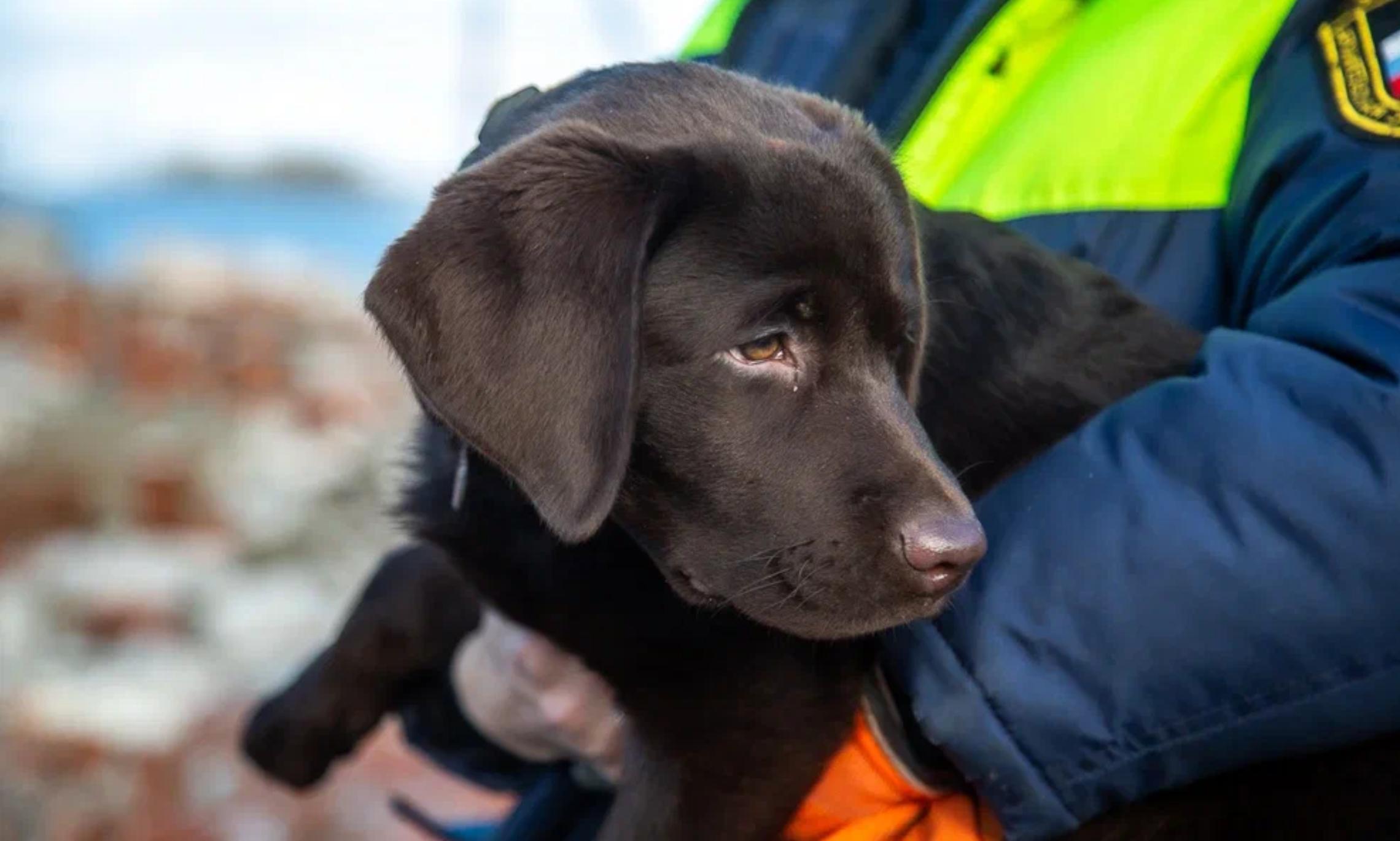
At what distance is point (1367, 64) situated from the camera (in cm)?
160

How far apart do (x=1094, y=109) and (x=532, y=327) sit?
858 millimetres

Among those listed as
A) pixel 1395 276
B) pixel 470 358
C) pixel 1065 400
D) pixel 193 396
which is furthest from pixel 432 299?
pixel 193 396

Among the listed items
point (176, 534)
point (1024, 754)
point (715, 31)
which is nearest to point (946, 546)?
point (1024, 754)

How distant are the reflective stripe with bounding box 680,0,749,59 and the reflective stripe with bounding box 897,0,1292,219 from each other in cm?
48

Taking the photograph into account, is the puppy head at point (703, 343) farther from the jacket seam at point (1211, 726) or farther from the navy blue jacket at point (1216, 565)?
the jacket seam at point (1211, 726)

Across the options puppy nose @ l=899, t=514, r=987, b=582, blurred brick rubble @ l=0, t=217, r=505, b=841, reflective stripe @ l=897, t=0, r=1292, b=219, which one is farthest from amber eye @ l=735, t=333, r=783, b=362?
blurred brick rubble @ l=0, t=217, r=505, b=841

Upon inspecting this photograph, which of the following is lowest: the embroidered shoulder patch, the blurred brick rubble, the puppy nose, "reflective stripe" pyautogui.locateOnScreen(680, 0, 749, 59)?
the blurred brick rubble

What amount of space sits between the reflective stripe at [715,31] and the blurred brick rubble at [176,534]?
120 centimetres

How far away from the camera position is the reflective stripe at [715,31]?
93.8 inches

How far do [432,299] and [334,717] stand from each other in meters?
0.90

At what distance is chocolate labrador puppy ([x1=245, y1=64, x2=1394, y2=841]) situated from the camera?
1461mm

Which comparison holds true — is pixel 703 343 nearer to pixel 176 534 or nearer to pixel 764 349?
pixel 764 349

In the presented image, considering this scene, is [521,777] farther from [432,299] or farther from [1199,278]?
[1199,278]

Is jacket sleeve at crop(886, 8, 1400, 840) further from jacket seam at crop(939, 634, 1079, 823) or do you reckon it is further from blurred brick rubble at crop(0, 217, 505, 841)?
blurred brick rubble at crop(0, 217, 505, 841)
